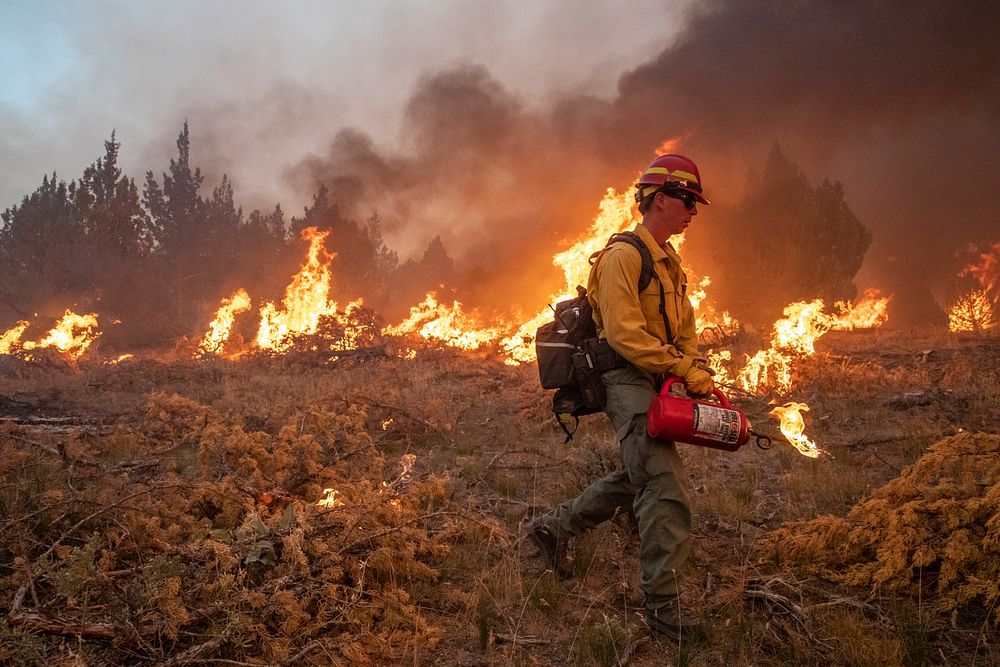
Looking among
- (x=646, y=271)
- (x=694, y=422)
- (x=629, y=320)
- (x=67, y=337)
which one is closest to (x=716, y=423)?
(x=694, y=422)

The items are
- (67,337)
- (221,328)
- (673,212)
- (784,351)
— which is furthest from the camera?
(221,328)

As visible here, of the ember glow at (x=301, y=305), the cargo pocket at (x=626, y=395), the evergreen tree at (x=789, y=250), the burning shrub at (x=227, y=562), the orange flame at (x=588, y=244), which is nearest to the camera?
the burning shrub at (x=227, y=562)

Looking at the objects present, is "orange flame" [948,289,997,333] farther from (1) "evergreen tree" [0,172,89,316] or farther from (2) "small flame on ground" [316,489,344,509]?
(1) "evergreen tree" [0,172,89,316]

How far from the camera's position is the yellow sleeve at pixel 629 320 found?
3086 mm

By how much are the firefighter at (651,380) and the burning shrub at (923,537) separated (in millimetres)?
1062

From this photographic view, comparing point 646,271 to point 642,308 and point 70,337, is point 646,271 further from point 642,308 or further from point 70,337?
point 70,337

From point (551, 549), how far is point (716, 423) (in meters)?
1.44

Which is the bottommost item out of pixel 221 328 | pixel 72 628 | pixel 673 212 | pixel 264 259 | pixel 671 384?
pixel 72 628

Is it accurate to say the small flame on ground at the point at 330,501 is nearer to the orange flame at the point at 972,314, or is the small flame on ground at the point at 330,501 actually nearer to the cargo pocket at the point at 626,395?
the cargo pocket at the point at 626,395

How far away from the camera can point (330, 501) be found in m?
3.84

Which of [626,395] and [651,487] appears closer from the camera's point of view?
[651,487]

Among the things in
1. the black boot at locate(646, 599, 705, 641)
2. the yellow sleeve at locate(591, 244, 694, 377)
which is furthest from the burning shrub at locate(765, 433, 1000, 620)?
the yellow sleeve at locate(591, 244, 694, 377)

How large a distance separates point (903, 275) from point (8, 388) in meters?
47.5

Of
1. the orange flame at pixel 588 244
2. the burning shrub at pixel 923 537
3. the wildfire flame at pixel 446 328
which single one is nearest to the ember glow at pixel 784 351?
the orange flame at pixel 588 244
